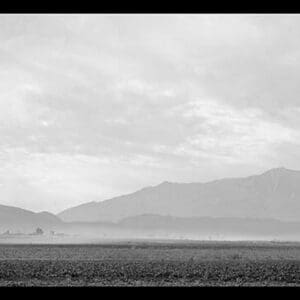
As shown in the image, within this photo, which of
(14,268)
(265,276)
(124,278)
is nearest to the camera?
(124,278)
